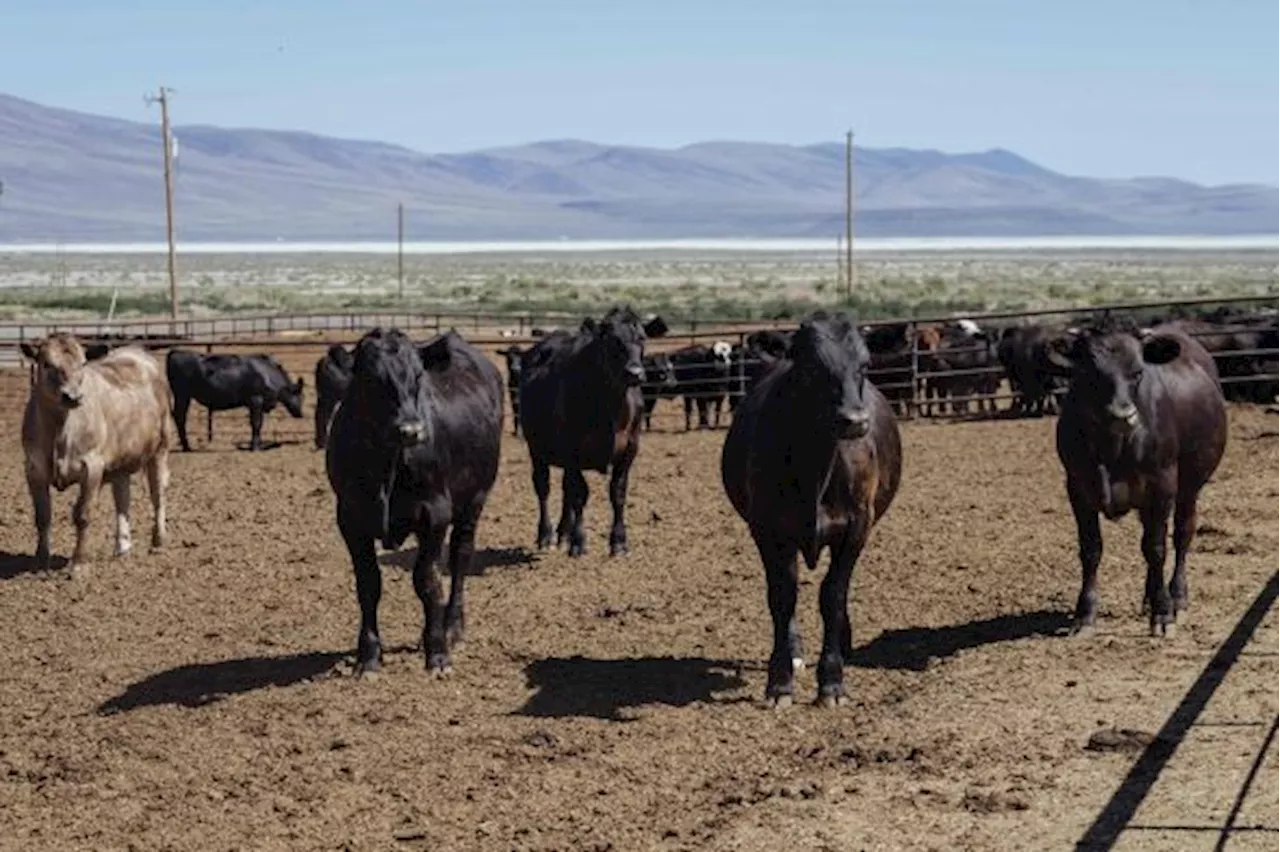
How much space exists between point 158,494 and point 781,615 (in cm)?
695

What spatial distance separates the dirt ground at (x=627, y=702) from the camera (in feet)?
24.2

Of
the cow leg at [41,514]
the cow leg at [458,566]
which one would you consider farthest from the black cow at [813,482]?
the cow leg at [41,514]

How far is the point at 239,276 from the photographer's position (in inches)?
5157

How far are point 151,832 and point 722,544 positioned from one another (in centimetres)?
706

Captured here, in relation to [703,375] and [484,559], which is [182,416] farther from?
[484,559]

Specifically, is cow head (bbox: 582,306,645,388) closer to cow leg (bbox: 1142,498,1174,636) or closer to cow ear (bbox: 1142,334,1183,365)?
cow ear (bbox: 1142,334,1183,365)

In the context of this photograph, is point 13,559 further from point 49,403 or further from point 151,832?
point 151,832

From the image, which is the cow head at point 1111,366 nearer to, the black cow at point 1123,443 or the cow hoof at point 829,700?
the black cow at point 1123,443

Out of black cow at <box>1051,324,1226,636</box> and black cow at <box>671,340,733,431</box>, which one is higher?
black cow at <box>1051,324,1226,636</box>

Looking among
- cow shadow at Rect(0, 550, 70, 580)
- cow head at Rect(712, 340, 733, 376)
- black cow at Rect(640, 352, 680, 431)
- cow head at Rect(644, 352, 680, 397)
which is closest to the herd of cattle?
cow shadow at Rect(0, 550, 70, 580)

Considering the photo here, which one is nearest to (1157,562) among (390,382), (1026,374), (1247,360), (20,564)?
(390,382)

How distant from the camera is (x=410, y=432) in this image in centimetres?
Result: 944

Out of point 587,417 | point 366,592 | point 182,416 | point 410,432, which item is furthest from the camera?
point 182,416

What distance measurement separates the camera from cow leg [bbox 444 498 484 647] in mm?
10633
